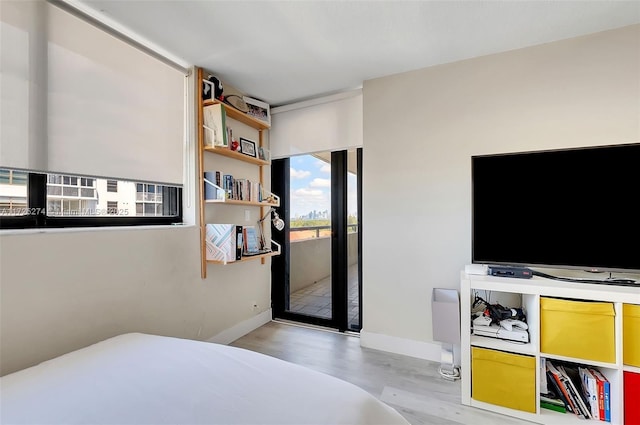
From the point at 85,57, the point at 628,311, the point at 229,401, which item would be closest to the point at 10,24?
the point at 85,57

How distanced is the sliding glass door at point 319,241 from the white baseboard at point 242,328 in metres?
0.21

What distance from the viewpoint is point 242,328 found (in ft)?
9.25

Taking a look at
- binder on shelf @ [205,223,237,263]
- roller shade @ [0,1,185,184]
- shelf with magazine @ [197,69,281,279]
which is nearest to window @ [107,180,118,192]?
roller shade @ [0,1,185,184]

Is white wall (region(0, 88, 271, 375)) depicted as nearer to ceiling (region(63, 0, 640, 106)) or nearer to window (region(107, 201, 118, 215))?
window (region(107, 201, 118, 215))

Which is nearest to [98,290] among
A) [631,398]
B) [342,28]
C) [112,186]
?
[112,186]

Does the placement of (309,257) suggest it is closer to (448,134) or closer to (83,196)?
(448,134)

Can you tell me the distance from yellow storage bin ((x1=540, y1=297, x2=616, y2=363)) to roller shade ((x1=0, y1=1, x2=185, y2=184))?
2776 mm

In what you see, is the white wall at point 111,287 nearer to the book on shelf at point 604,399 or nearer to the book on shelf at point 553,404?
the book on shelf at point 553,404

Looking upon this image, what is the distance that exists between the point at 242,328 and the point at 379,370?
4.63 feet

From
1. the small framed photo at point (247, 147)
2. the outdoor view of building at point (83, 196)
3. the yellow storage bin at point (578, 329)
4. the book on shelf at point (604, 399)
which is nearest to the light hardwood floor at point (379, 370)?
the book on shelf at point (604, 399)

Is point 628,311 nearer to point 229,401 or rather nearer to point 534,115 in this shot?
point 534,115

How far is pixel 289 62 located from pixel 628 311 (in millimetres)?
2771

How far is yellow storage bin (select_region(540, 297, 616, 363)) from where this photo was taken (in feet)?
5.08

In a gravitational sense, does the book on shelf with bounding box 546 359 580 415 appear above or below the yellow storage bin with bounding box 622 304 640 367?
below
